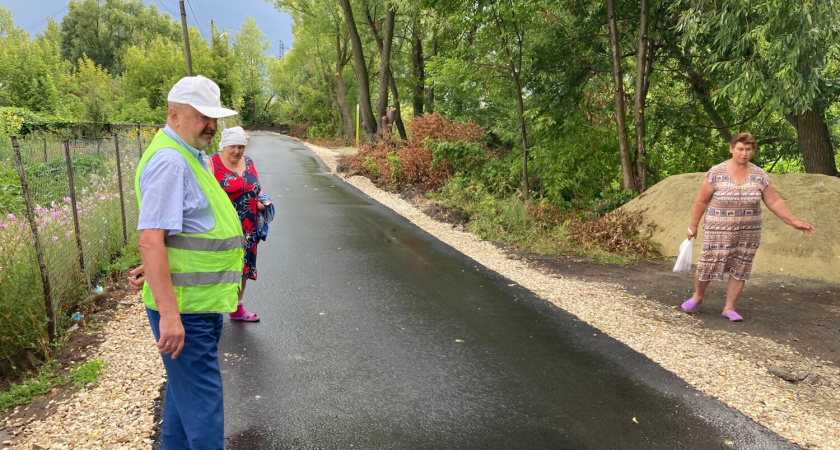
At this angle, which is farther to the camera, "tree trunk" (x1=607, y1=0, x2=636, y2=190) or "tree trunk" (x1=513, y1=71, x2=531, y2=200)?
"tree trunk" (x1=513, y1=71, x2=531, y2=200)

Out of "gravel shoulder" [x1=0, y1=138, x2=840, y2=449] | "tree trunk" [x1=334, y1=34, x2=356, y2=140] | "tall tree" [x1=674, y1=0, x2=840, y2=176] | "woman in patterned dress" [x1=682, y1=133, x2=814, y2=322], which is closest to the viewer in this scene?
"gravel shoulder" [x1=0, y1=138, x2=840, y2=449]

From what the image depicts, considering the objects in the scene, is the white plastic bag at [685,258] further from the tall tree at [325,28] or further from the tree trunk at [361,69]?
the tall tree at [325,28]

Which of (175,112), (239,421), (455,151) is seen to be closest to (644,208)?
(455,151)

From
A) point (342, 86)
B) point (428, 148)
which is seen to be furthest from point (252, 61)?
point (428, 148)

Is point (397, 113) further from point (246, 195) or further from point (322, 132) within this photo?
point (322, 132)

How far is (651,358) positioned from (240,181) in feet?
12.5

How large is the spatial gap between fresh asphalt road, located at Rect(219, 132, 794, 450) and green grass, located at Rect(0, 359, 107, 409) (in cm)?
88

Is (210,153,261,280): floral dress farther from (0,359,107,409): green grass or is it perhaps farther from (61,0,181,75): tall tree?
(61,0,181,75): tall tree

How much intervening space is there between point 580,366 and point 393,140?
1516 cm

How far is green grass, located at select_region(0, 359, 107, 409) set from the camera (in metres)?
3.35

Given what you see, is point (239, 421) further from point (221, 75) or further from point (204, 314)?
point (221, 75)

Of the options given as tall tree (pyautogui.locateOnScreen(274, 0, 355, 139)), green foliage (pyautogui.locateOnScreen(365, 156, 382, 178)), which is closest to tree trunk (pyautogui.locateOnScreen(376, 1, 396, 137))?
green foliage (pyautogui.locateOnScreen(365, 156, 382, 178))

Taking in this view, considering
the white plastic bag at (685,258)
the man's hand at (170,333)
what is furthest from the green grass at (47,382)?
the white plastic bag at (685,258)

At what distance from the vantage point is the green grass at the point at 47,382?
335 centimetres
